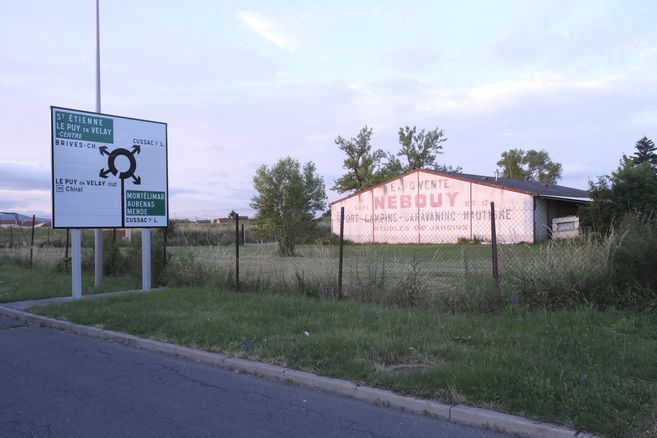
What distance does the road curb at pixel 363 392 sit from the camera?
477 cm

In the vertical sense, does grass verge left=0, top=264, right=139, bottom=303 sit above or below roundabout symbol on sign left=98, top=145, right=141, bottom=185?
below

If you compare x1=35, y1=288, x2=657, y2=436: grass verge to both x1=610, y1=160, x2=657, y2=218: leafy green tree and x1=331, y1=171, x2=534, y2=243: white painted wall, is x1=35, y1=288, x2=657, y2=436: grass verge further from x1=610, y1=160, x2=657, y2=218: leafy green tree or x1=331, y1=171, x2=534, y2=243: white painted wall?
x1=331, y1=171, x2=534, y2=243: white painted wall

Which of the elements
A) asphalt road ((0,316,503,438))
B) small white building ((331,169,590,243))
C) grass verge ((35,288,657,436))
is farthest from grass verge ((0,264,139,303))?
small white building ((331,169,590,243))

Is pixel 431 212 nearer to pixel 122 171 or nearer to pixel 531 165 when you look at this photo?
pixel 122 171

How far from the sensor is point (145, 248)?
46.2 ft

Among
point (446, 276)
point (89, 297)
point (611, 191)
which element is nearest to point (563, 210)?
point (611, 191)

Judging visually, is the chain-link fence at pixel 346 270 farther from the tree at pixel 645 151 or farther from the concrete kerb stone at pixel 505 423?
the tree at pixel 645 151

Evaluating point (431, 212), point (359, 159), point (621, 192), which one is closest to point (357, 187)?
point (359, 159)

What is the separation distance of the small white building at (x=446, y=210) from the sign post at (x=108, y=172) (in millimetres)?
23947

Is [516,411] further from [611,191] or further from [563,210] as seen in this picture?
[563,210]

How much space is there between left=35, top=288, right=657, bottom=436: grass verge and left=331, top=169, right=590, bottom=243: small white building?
26.0m

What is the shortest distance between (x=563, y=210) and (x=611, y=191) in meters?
11.5

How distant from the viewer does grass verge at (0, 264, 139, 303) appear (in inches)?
534

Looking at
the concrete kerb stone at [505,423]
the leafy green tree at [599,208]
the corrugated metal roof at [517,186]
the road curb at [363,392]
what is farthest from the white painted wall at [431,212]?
the concrete kerb stone at [505,423]
